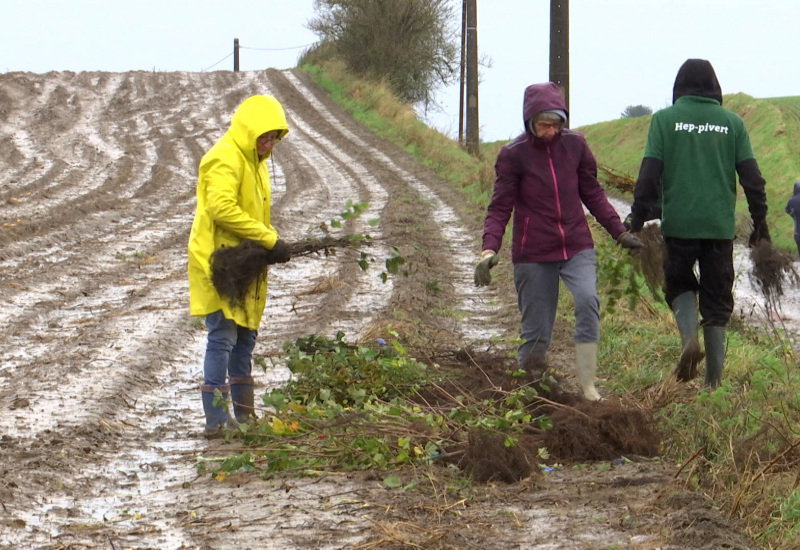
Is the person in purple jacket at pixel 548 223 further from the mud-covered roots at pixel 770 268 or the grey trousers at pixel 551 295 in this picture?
the mud-covered roots at pixel 770 268

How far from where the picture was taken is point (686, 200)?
6.59m

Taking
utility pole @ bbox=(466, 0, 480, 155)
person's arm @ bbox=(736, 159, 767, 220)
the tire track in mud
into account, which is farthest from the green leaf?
utility pole @ bbox=(466, 0, 480, 155)

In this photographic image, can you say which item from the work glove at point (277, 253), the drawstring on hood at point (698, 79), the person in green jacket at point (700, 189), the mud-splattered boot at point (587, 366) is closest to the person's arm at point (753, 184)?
the person in green jacket at point (700, 189)

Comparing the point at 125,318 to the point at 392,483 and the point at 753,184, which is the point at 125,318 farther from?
the point at 753,184

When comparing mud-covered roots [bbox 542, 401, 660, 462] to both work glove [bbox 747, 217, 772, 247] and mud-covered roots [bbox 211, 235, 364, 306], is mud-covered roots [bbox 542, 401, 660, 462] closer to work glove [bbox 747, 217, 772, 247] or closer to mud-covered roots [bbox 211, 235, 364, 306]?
work glove [bbox 747, 217, 772, 247]

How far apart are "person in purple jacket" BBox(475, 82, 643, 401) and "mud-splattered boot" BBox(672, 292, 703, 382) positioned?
0.50m

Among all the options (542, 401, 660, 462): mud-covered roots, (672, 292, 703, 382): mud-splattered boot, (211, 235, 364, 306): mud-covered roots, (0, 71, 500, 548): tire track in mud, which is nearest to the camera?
(0, 71, 500, 548): tire track in mud

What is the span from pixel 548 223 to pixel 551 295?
1.48 feet

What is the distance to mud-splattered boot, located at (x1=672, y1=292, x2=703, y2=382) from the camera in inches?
265

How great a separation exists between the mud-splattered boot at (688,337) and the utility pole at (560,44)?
860 cm

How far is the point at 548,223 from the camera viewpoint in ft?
21.1

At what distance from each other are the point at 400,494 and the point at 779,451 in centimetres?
166

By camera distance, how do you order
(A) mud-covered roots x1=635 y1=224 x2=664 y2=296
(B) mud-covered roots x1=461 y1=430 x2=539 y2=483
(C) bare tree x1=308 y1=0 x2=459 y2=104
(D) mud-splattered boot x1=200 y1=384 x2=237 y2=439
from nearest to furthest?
(B) mud-covered roots x1=461 y1=430 x2=539 y2=483
(D) mud-splattered boot x1=200 y1=384 x2=237 y2=439
(A) mud-covered roots x1=635 y1=224 x2=664 y2=296
(C) bare tree x1=308 y1=0 x2=459 y2=104

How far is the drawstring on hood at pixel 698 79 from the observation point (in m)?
6.66
